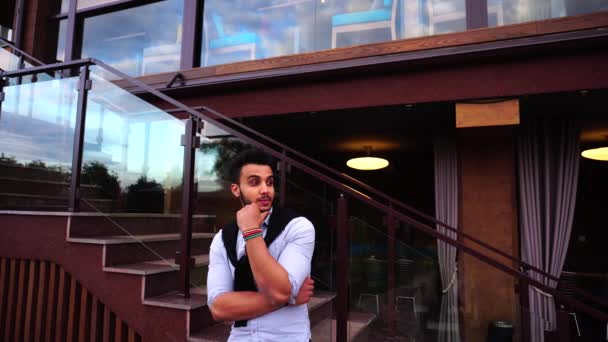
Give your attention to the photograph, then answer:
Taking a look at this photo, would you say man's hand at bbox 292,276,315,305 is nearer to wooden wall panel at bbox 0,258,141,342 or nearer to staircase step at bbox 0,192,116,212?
wooden wall panel at bbox 0,258,141,342

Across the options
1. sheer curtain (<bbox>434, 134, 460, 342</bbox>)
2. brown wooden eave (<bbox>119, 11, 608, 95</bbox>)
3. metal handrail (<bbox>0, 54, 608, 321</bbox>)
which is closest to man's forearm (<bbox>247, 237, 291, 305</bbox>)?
metal handrail (<bbox>0, 54, 608, 321</bbox>)

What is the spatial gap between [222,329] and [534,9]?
167 inches

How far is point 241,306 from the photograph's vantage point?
137 cm

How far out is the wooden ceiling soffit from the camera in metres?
4.02

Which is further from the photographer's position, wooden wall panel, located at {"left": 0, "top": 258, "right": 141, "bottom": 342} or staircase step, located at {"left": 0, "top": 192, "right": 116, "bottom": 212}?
staircase step, located at {"left": 0, "top": 192, "right": 116, "bottom": 212}

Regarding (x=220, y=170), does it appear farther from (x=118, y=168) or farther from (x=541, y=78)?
(x=541, y=78)

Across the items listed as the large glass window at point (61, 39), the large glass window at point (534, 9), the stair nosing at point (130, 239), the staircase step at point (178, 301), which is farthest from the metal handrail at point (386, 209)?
the large glass window at point (61, 39)

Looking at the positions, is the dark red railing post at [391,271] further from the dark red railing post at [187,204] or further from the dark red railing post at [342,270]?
the dark red railing post at [187,204]

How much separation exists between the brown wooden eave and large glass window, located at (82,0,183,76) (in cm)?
83

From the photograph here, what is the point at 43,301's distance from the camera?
3.17 metres

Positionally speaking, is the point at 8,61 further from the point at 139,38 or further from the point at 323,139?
the point at 323,139

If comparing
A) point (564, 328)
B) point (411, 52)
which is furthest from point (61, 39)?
point (564, 328)

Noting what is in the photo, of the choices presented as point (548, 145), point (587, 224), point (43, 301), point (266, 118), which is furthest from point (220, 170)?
point (587, 224)

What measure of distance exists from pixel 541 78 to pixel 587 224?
546 cm
